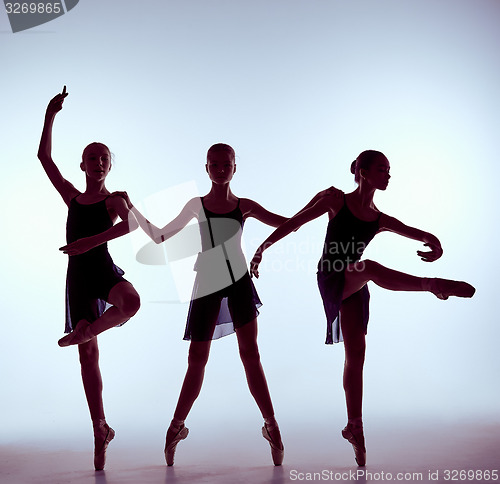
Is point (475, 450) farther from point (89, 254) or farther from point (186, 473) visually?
point (89, 254)

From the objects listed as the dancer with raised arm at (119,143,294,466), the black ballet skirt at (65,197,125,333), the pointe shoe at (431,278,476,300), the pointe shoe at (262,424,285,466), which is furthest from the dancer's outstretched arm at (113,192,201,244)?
the pointe shoe at (431,278,476,300)

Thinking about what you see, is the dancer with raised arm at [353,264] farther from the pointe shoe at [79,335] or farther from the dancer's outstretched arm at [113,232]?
the pointe shoe at [79,335]

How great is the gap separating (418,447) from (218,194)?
1.63 meters

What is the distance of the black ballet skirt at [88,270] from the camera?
3.74 m

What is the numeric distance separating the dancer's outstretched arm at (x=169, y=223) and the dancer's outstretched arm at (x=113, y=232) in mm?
48

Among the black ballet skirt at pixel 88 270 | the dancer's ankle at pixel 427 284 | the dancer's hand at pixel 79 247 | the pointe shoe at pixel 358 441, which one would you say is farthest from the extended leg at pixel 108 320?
the dancer's ankle at pixel 427 284

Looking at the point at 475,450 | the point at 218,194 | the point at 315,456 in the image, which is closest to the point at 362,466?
the point at 315,456

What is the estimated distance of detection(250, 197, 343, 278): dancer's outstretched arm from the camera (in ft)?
11.9

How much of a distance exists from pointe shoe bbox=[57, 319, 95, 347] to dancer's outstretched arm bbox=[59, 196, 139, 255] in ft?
1.09

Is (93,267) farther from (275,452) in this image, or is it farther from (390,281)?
(390,281)

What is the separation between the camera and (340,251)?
147 inches

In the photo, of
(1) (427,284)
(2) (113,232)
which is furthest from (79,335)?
(1) (427,284)

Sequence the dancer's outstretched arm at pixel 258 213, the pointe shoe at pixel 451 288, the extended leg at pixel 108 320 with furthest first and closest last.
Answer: the dancer's outstretched arm at pixel 258 213 → the extended leg at pixel 108 320 → the pointe shoe at pixel 451 288

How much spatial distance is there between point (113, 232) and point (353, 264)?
112 cm
